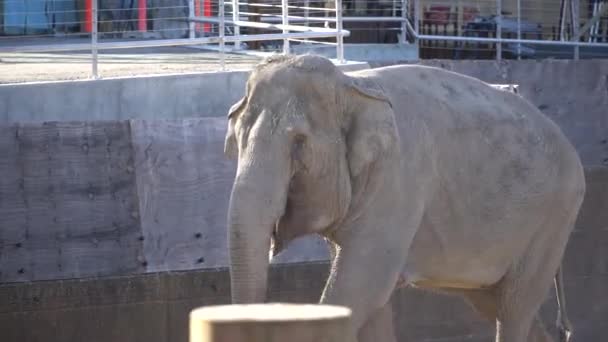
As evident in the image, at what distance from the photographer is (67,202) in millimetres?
9664

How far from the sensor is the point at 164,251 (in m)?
9.93

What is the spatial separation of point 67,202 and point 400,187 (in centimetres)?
292

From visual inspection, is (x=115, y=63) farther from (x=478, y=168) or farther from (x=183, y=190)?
(x=478, y=168)

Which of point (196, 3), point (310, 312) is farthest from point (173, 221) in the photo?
point (196, 3)

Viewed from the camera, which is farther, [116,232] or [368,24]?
[368,24]

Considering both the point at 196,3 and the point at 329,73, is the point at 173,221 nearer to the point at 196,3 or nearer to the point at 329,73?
the point at 329,73

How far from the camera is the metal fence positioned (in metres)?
17.2

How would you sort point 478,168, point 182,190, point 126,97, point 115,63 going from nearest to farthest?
point 478,168, point 182,190, point 126,97, point 115,63

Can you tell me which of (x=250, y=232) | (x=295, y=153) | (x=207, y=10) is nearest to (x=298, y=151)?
(x=295, y=153)

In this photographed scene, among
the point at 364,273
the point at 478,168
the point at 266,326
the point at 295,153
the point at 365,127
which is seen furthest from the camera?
the point at 478,168

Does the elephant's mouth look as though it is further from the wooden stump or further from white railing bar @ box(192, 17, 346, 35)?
white railing bar @ box(192, 17, 346, 35)

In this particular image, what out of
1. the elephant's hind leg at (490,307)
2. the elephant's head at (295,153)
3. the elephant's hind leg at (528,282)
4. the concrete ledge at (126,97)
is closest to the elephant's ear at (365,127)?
the elephant's head at (295,153)

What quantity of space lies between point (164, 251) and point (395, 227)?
2.82m

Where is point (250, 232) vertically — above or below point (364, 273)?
above
